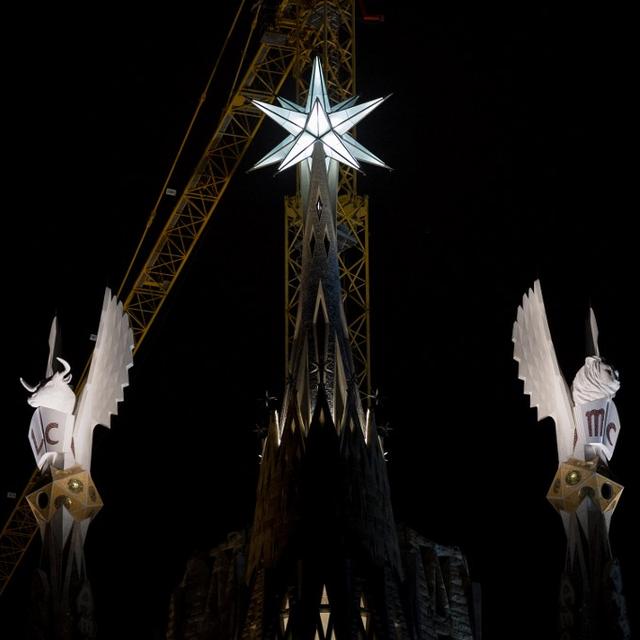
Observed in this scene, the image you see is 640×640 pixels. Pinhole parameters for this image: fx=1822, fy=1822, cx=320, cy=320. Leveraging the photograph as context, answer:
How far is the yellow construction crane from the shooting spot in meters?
88.7

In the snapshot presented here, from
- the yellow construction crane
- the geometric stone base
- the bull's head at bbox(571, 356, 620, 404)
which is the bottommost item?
the geometric stone base

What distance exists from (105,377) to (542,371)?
59.2 ft

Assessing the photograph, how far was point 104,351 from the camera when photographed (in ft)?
246

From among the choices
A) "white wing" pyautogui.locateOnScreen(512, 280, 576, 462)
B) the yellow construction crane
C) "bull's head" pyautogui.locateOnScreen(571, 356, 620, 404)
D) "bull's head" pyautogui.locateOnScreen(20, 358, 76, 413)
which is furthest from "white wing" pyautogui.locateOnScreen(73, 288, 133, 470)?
"bull's head" pyautogui.locateOnScreen(571, 356, 620, 404)

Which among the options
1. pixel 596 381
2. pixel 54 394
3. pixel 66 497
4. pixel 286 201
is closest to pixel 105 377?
pixel 54 394

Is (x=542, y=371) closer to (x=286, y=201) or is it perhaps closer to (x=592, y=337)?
(x=592, y=337)

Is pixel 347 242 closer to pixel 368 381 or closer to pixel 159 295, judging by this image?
pixel 368 381

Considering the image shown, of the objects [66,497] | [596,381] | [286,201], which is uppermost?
[286,201]

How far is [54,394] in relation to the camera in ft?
242

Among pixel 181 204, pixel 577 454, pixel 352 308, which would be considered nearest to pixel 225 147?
pixel 181 204

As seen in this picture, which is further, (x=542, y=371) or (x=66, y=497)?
(x=542, y=371)

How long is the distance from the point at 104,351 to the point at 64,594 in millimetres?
10671

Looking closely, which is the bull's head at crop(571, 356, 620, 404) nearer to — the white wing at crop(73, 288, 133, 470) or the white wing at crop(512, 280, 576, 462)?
the white wing at crop(512, 280, 576, 462)

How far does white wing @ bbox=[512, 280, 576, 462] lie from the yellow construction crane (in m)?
12.6
